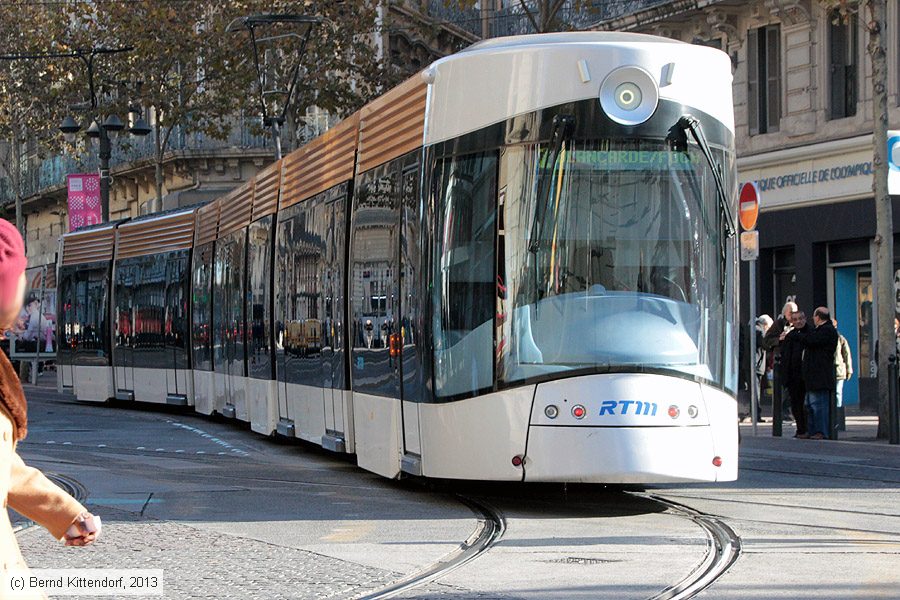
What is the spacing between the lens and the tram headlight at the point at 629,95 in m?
11.3

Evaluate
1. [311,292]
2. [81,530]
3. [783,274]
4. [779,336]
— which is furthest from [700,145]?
[783,274]

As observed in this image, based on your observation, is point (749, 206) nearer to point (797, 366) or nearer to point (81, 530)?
point (797, 366)

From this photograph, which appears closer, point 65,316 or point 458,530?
point 458,530

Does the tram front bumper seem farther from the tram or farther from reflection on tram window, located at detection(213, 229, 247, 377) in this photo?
A: reflection on tram window, located at detection(213, 229, 247, 377)

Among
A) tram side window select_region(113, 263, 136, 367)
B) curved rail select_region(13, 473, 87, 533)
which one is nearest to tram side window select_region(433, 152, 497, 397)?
curved rail select_region(13, 473, 87, 533)

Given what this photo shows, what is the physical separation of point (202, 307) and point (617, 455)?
13.3 m

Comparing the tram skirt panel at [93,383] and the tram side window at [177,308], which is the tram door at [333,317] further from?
the tram skirt panel at [93,383]

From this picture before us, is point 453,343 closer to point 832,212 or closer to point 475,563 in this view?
point 475,563

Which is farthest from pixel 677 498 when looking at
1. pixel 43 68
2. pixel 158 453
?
pixel 43 68

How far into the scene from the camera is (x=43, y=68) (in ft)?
152

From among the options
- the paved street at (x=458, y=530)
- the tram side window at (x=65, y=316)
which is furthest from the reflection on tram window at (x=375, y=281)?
the tram side window at (x=65, y=316)

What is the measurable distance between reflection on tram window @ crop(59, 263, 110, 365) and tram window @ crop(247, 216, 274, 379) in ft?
33.2

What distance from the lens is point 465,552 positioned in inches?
381

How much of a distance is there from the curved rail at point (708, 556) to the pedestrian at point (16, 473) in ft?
13.8
